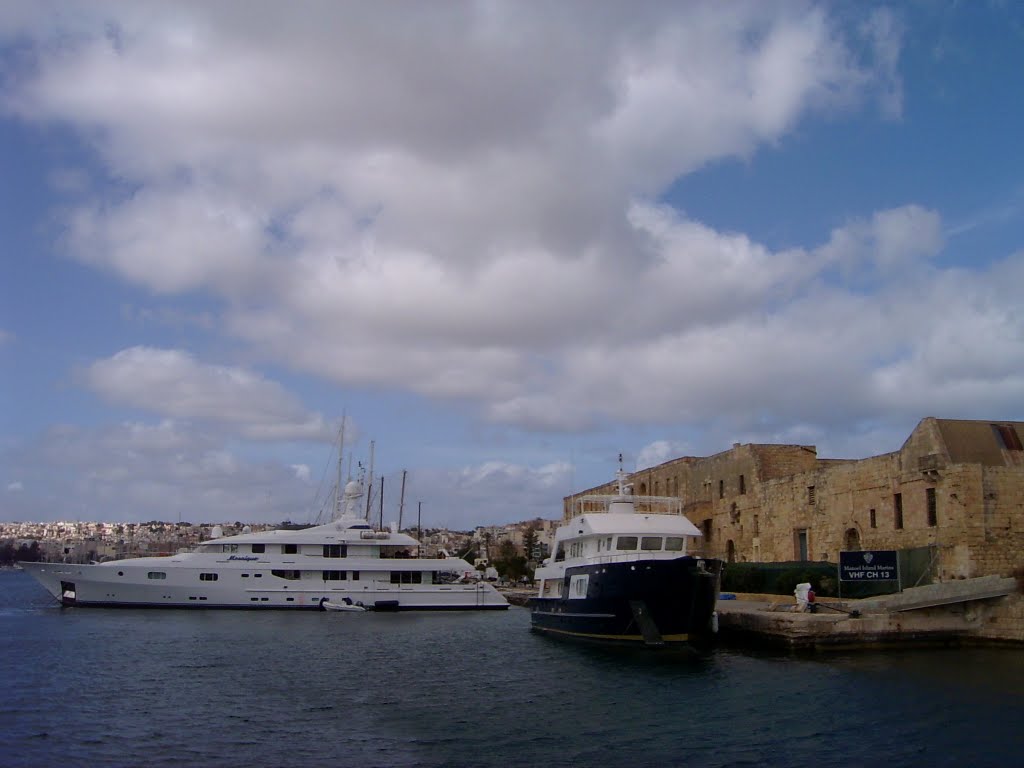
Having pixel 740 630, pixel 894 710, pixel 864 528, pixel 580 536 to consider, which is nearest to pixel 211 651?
pixel 580 536

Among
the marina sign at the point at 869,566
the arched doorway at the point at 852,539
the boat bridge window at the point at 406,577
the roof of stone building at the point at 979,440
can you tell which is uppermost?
the roof of stone building at the point at 979,440

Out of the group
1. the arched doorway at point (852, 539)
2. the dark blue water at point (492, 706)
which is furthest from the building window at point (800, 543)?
→ the dark blue water at point (492, 706)

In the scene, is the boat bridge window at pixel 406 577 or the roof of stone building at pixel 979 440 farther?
the boat bridge window at pixel 406 577

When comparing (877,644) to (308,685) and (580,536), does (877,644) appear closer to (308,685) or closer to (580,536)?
(580,536)

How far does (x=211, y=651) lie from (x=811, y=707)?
1627 cm

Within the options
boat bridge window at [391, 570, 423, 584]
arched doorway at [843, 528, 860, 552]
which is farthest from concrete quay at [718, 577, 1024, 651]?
boat bridge window at [391, 570, 423, 584]

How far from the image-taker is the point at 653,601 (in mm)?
22719

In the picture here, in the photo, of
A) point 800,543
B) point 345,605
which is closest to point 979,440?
point 800,543

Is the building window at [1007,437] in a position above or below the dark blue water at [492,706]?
above

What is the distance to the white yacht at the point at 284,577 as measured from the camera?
39125mm

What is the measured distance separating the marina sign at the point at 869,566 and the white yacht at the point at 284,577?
2106 centimetres

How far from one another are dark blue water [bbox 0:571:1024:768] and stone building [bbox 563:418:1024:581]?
4.44 metres

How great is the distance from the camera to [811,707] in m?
15.9

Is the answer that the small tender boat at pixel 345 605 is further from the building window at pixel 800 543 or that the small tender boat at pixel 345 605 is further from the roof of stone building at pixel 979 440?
the roof of stone building at pixel 979 440
